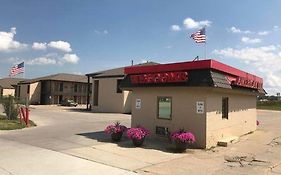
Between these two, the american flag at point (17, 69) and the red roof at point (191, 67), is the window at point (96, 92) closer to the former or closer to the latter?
the american flag at point (17, 69)

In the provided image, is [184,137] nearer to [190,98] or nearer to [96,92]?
[190,98]

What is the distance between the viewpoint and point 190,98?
14.5 m

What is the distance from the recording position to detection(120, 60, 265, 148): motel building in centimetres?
1402

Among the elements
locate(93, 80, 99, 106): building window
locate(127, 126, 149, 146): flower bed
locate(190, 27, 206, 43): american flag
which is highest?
locate(190, 27, 206, 43): american flag

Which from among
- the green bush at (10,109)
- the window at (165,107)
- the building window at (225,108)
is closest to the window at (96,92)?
the green bush at (10,109)

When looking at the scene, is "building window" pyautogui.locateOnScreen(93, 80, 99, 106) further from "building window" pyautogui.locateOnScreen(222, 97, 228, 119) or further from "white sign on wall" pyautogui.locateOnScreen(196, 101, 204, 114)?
"white sign on wall" pyautogui.locateOnScreen(196, 101, 204, 114)

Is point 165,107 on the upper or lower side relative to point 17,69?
lower

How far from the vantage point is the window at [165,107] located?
15.4m

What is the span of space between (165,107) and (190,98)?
1536 millimetres

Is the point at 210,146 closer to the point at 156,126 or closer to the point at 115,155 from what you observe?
the point at 156,126

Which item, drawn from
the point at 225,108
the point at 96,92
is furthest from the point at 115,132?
the point at 96,92

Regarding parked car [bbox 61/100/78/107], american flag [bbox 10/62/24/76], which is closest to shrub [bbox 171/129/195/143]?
american flag [bbox 10/62/24/76]

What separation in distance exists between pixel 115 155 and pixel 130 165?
1.63 meters

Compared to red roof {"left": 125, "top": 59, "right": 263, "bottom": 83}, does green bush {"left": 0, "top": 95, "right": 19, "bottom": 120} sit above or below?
below
